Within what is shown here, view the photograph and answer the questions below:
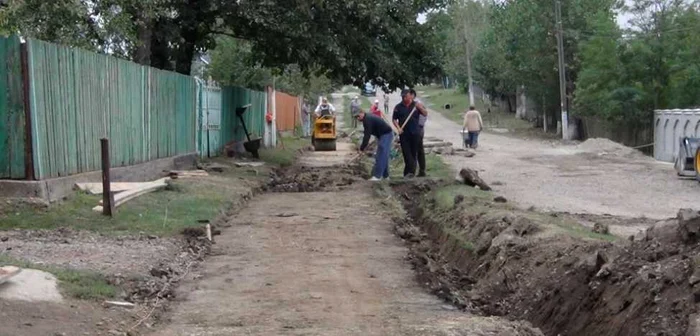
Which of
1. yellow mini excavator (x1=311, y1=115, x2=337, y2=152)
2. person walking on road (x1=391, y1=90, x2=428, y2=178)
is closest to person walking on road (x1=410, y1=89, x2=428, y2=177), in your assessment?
person walking on road (x1=391, y1=90, x2=428, y2=178)

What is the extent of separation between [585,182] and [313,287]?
12.8 m

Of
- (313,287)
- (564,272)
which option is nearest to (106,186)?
(313,287)

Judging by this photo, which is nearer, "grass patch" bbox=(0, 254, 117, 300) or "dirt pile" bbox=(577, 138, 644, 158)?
"grass patch" bbox=(0, 254, 117, 300)

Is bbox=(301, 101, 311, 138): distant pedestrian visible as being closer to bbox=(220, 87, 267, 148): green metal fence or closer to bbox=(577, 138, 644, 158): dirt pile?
bbox=(220, 87, 267, 148): green metal fence

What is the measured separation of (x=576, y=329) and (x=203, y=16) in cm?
1798

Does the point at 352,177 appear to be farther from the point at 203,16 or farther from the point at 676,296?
the point at 676,296

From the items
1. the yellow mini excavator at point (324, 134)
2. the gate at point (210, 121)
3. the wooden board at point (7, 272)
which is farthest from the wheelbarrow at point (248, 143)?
the wooden board at point (7, 272)

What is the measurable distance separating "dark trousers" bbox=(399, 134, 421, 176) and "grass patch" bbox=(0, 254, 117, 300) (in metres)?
11.6

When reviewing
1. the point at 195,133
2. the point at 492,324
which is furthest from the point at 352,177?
the point at 492,324

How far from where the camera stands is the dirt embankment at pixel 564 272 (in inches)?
272

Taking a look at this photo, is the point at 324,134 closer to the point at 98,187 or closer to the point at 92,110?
the point at 92,110

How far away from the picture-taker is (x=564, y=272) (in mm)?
8742

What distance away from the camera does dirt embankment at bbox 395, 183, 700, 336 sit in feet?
22.7

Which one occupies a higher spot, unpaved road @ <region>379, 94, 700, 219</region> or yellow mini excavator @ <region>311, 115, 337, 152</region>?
yellow mini excavator @ <region>311, 115, 337, 152</region>
